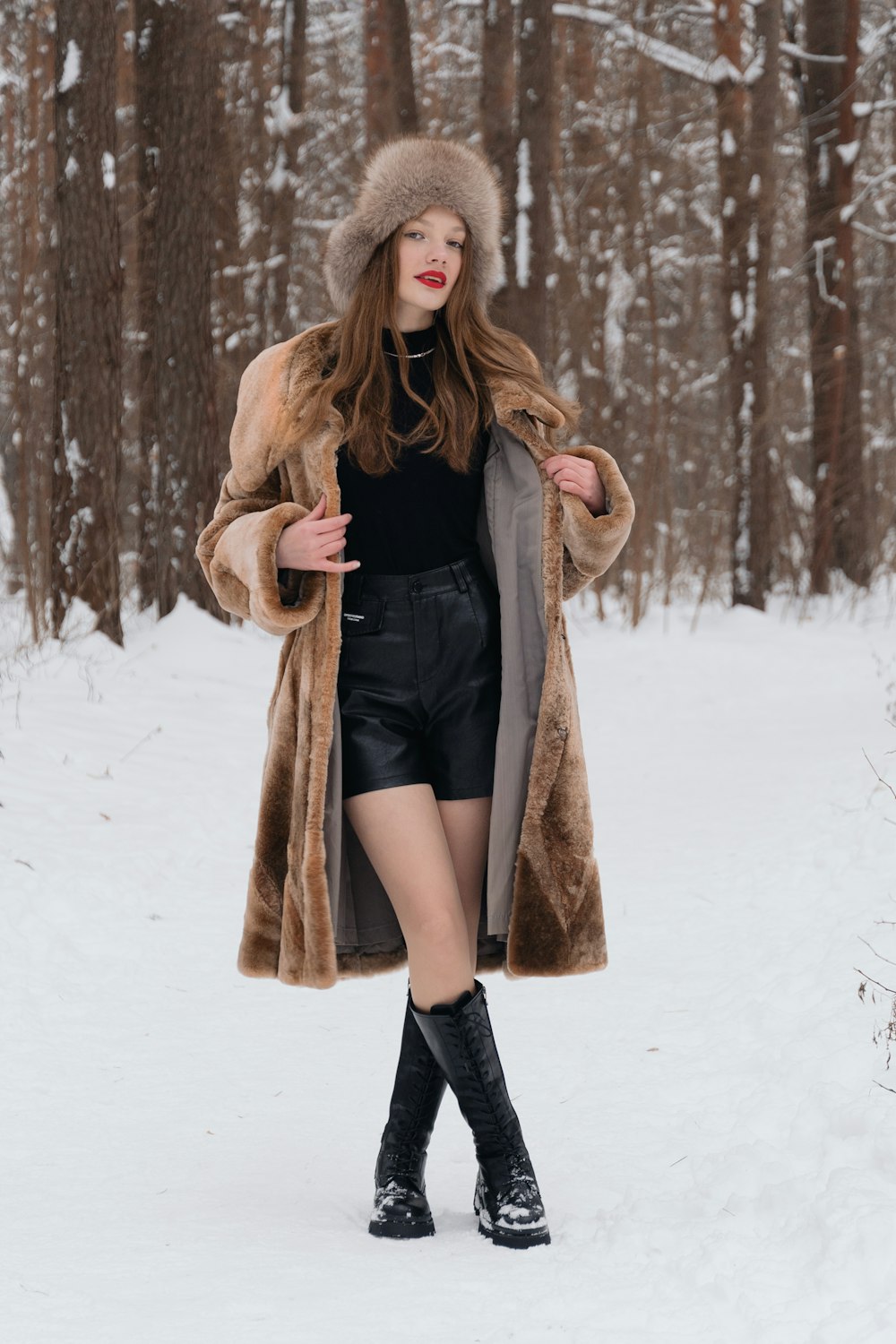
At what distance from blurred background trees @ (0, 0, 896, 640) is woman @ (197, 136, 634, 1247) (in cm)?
687

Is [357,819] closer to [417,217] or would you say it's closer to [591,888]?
[591,888]

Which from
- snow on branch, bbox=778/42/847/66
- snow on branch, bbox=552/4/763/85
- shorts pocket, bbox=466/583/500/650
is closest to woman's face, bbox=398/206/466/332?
shorts pocket, bbox=466/583/500/650

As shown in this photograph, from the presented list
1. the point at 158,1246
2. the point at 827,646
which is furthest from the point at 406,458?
the point at 827,646

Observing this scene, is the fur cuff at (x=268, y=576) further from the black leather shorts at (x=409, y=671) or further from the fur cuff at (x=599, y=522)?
the fur cuff at (x=599, y=522)

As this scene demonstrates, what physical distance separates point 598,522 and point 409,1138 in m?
1.39

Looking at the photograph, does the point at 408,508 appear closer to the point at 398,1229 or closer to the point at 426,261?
the point at 426,261

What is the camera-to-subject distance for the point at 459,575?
3.10m

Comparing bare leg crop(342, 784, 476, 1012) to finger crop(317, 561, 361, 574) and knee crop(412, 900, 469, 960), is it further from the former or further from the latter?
finger crop(317, 561, 361, 574)

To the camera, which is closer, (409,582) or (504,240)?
(409,582)

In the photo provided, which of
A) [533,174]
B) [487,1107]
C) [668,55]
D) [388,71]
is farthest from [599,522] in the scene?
[388,71]

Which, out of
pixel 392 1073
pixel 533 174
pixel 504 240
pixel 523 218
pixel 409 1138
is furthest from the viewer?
pixel 533 174

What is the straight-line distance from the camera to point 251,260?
60.1 feet

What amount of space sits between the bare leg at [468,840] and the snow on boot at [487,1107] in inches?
5.3

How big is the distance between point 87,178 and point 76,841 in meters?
5.70
